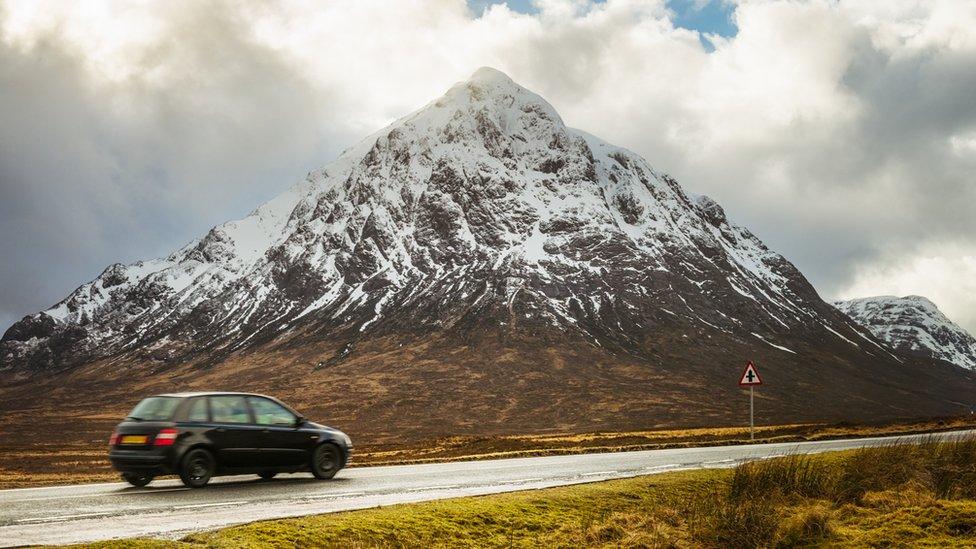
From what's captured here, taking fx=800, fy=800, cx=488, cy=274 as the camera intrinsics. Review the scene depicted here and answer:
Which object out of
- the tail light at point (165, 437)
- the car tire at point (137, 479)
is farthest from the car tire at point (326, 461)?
the car tire at point (137, 479)

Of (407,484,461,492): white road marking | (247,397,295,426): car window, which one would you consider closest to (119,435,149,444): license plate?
(247,397,295,426): car window

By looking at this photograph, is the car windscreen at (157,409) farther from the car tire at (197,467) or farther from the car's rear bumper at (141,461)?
the car tire at (197,467)

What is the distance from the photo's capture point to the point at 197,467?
14.9m

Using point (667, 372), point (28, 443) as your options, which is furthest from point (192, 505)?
point (667, 372)

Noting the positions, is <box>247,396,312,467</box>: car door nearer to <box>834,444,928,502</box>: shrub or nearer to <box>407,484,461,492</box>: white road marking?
<box>407,484,461,492</box>: white road marking

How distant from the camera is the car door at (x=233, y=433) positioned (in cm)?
1527

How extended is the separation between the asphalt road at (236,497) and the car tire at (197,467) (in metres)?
0.22

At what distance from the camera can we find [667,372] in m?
174

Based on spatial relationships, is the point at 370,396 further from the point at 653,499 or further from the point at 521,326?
the point at 653,499

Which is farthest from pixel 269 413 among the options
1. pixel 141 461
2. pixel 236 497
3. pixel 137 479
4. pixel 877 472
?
pixel 877 472

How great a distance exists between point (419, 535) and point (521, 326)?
188865 millimetres

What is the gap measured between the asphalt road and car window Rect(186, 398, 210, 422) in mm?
1342

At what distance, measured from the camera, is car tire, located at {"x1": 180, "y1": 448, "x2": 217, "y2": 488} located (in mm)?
14742

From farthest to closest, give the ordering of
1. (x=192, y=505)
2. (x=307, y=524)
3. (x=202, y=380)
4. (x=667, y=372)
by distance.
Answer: (x=202, y=380) < (x=667, y=372) < (x=192, y=505) < (x=307, y=524)
